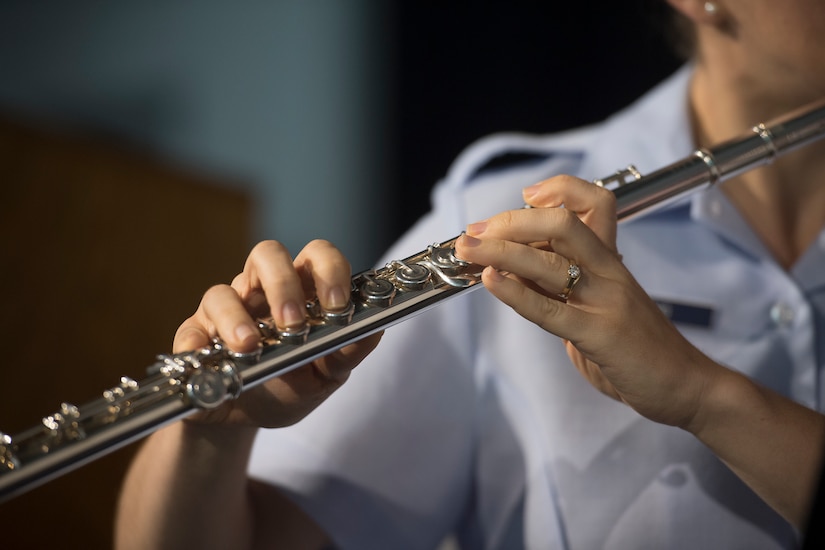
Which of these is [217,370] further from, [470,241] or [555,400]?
[555,400]

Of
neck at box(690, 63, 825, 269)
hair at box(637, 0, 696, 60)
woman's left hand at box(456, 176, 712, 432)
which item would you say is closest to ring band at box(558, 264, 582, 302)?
woman's left hand at box(456, 176, 712, 432)

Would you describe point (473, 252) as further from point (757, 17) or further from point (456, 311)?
point (757, 17)

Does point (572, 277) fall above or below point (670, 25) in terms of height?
below

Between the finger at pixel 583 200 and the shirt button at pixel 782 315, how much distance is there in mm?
263

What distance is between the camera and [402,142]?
2.31 meters

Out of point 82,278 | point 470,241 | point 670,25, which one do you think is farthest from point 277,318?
point 82,278

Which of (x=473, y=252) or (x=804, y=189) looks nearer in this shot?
(x=473, y=252)

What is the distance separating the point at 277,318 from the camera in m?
0.61

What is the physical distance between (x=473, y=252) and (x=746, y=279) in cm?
39

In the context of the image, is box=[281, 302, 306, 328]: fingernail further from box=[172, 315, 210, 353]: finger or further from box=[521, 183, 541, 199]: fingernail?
box=[521, 183, 541, 199]: fingernail

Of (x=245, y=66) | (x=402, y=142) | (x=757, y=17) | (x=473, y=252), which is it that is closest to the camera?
(x=473, y=252)

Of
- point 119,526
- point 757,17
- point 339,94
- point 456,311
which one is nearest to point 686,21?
point 757,17

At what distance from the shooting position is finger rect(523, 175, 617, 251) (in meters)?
0.68

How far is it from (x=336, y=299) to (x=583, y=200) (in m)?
0.20
